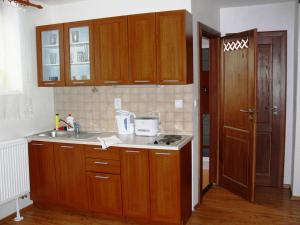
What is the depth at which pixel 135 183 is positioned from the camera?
3.60 meters

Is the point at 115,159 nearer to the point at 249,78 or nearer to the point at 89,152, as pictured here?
the point at 89,152

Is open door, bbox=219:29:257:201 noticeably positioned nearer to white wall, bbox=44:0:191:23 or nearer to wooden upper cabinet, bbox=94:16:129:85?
white wall, bbox=44:0:191:23

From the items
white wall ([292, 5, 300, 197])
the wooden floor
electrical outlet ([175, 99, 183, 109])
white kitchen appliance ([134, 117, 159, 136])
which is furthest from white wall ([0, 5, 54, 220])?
white wall ([292, 5, 300, 197])

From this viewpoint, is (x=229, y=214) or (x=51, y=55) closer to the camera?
(x=229, y=214)

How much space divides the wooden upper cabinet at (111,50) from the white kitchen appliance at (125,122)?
1.38 feet

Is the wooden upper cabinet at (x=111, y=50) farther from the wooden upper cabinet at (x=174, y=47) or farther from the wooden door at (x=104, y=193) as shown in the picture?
the wooden door at (x=104, y=193)

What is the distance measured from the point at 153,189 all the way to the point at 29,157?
164cm

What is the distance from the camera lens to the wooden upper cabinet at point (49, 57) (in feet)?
13.7

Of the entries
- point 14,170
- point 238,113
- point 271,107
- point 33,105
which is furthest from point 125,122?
point 271,107

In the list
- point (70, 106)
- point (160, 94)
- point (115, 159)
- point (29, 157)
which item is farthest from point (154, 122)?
point (29, 157)

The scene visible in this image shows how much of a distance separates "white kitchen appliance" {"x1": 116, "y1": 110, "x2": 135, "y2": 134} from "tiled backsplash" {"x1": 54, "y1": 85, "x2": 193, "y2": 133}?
0.12m

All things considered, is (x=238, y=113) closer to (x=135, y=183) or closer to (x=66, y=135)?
(x=135, y=183)

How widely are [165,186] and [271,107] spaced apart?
6.90 ft

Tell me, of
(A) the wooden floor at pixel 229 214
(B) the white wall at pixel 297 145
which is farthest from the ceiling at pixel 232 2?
(A) the wooden floor at pixel 229 214
